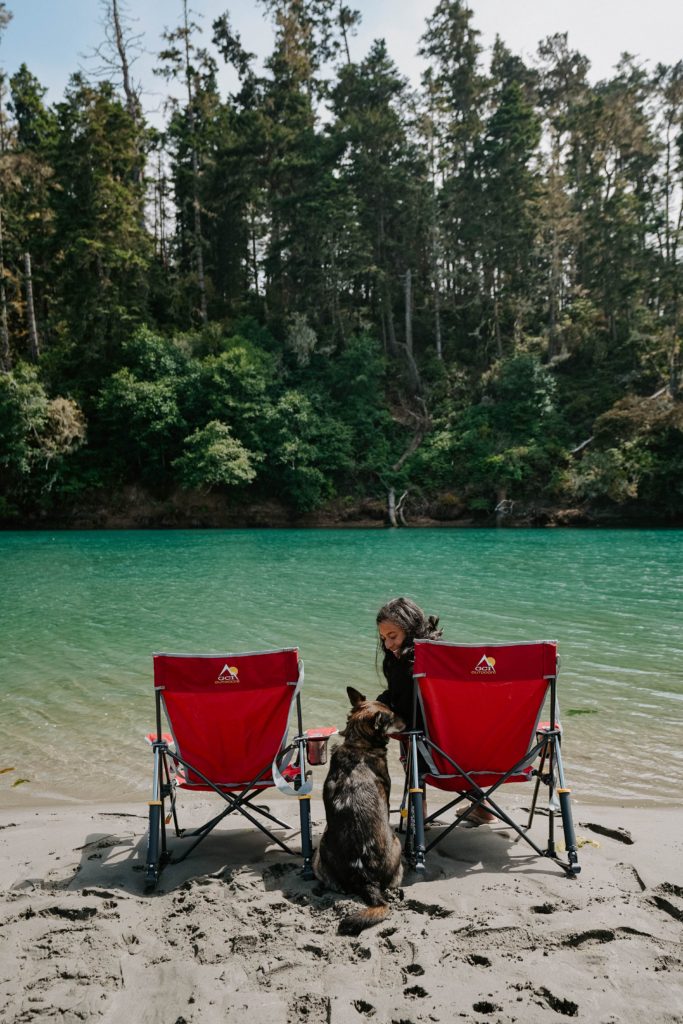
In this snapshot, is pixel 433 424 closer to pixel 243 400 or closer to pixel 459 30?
pixel 243 400

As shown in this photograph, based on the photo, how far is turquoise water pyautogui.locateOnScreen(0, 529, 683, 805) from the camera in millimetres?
4984

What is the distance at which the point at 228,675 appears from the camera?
338 cm

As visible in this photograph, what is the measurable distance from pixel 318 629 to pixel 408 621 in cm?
558

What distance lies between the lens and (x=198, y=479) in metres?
28.3

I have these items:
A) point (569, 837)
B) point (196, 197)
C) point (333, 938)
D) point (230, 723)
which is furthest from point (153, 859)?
point (196, 197)

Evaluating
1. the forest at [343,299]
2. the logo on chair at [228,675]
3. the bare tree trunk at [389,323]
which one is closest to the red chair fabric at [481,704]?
the logo on chair at [228,675]

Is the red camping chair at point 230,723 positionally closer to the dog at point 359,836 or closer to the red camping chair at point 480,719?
the dog at point 359,836

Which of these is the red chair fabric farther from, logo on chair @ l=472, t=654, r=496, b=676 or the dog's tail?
the dog's tail

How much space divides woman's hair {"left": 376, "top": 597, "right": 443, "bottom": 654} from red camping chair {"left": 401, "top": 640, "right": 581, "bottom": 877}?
0.24m

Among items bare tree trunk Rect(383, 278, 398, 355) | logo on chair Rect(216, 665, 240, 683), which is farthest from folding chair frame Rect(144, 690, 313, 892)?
bare tree trunk Rect(383, 278, 398, 355)

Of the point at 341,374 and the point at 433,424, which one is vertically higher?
the point at 341,374

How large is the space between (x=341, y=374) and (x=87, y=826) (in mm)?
31337

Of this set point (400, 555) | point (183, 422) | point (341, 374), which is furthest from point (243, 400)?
point (400, 555)

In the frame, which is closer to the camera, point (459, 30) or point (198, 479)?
point (198, 479)
